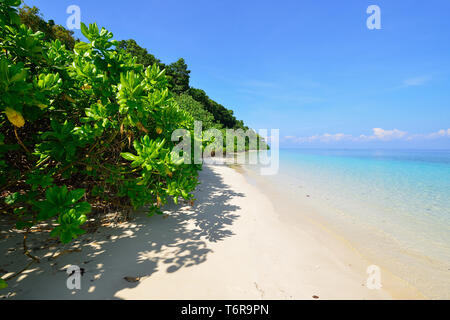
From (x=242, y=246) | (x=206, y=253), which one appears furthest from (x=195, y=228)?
(x=242, y=246)

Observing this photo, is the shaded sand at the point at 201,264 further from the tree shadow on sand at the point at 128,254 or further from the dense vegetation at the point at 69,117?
the dense vegetation at the point at 69,117

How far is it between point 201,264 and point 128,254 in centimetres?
127

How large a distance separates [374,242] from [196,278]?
417 centimetres

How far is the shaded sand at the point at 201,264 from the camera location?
7.08 ft

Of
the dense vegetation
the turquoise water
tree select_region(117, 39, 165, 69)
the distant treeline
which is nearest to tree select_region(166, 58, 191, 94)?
the distant treeline

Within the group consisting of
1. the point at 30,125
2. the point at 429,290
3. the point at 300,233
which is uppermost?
the point at 30,125

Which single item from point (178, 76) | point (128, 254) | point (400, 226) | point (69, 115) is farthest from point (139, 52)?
point (400, 226)

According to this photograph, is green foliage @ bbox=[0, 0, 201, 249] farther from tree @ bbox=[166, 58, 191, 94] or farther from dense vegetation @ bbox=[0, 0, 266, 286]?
tree @ bbox=[166, 58, 191, 94]

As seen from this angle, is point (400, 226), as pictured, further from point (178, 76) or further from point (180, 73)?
point (180, 73)

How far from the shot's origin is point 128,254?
9.26 feet

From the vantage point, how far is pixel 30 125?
2.69 meters

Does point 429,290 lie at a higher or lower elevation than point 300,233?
lower

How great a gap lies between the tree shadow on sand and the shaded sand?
0.01m
